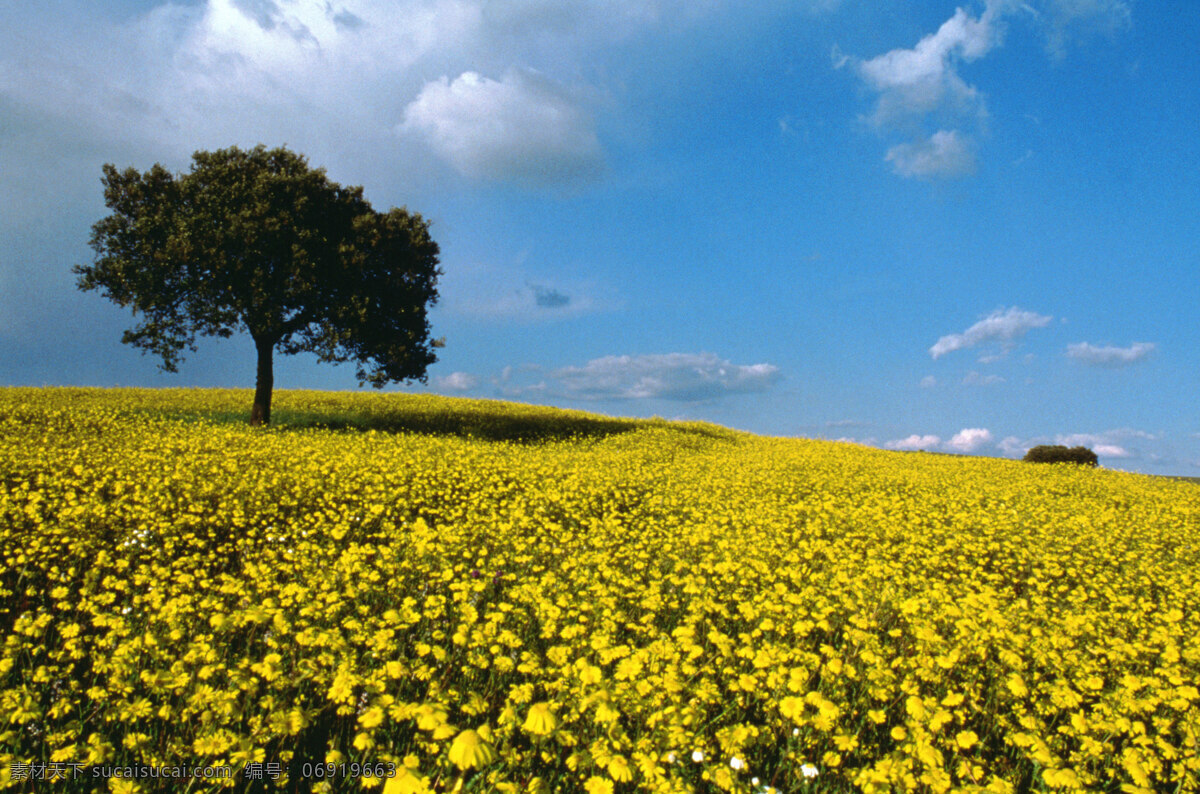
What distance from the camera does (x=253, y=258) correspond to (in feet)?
74.2

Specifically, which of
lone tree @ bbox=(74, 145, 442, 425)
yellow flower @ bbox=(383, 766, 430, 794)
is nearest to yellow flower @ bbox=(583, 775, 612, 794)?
yellow flower @ bbox=(383, 766, 430, 794)

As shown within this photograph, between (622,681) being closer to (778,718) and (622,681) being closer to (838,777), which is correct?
(778,718)

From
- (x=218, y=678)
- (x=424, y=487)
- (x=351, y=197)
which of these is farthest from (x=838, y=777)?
(x=351, y=197)

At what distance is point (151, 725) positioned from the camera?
4.39 meters

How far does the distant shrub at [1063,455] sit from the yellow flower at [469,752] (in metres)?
45.0

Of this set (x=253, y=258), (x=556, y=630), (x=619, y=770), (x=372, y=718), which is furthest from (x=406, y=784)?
(x=253, y=258)

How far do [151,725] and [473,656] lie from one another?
2.35m

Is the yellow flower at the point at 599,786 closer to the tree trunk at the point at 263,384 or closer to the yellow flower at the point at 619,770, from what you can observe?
the yellow flower at the point at 619,770

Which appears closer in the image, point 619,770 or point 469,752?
point 469,752

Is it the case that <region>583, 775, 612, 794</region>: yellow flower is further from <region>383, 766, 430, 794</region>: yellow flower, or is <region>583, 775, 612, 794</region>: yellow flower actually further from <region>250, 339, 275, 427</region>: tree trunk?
<region>250, 339, 275, 427</region>: tree trunk

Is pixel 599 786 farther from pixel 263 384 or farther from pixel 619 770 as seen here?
pixel 263 384

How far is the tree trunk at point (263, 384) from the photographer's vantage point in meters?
24.2

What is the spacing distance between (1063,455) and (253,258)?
46249 millimetres

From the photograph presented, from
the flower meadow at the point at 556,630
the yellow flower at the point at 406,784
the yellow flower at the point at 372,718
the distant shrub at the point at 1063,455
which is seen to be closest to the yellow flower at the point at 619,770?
the flower meadow at the point at 556,630
